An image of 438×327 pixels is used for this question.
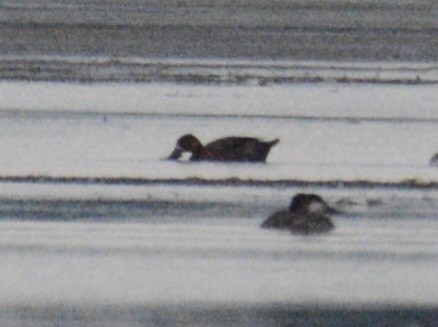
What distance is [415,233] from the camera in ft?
29.8

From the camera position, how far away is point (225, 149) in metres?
11.4

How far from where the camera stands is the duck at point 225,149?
1137 cm

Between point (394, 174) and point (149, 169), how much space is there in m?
1.51

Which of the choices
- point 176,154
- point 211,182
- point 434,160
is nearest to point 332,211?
point 211,182

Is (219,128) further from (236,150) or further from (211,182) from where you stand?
(211,182)

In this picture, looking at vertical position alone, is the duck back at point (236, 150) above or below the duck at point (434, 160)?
above

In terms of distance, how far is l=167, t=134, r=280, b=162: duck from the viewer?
11.4 metres

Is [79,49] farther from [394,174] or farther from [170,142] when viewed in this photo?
[394,174]

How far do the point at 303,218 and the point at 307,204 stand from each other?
96mm

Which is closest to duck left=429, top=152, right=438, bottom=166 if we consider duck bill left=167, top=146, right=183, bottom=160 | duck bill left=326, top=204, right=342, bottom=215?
duck bill left=167, top=146, right=183, bottom=160

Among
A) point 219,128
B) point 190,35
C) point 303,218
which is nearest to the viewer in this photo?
point 303,218

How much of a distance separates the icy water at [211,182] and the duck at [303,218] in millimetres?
98

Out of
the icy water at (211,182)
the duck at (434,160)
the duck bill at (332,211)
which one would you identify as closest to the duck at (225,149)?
the icy water at (211,182)

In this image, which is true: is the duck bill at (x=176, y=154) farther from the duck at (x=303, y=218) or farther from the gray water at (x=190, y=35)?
the gray water at (x=190, y=35)
